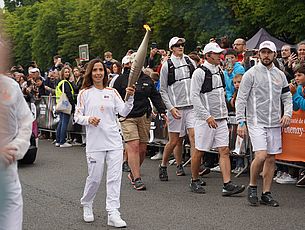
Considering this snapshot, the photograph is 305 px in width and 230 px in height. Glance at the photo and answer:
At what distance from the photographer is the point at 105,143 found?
773 centimetres

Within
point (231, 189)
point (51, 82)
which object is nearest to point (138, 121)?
point (231, 189)

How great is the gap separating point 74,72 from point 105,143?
35.3 feet

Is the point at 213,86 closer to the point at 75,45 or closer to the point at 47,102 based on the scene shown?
the point at 47,102

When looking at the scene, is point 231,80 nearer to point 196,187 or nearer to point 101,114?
point 196,187

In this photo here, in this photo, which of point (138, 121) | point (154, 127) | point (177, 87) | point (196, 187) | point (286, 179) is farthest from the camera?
point (154, 127)

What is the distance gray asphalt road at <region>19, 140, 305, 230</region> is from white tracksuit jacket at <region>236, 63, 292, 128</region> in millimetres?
1116

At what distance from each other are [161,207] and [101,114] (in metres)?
1.66

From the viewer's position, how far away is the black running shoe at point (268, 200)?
8.53 meters

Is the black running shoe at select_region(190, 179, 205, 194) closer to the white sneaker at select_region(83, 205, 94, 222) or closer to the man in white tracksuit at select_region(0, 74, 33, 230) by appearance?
the white sneaker at select_region(83, 205, 94, 222)

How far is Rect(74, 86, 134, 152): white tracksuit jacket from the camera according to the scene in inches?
305

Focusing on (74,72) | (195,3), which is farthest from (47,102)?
(195,3)

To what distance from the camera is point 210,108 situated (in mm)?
9391

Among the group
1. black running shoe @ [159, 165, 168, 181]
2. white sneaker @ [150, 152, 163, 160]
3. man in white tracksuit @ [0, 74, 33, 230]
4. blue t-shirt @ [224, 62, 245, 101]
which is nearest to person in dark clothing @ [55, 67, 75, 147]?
white sneaker @ [150, 152, 163, 160]

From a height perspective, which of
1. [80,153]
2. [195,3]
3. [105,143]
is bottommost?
[80,153]
